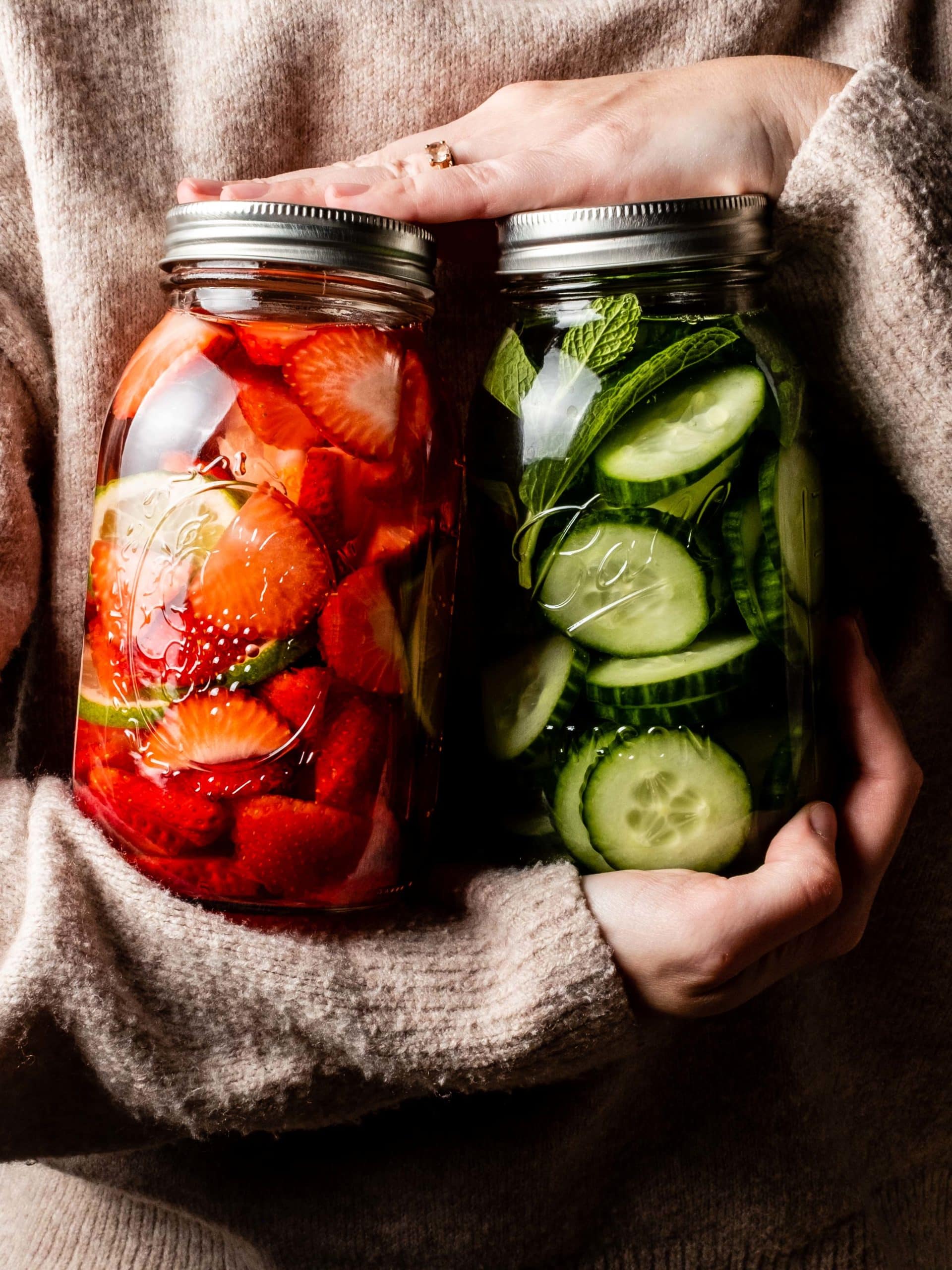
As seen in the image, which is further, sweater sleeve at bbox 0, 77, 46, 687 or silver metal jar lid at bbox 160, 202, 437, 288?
sweater sleeve at bbox 0, 77, 46, 687

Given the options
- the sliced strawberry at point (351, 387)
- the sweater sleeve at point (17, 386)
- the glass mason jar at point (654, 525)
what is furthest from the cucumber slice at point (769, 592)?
the sweater sleeve at point (17, 386)

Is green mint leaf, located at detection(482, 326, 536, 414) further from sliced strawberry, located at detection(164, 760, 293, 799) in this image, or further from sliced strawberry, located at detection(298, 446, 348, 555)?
sliced strawberry, located at detection(164, 760, 293, 799)

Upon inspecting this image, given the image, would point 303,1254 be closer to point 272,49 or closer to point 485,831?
point 485,831

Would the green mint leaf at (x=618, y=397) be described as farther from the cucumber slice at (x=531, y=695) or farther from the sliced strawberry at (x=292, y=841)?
the sliced strawberry at (x=292, y=841)

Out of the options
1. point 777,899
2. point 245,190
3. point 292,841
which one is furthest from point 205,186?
point 777,899

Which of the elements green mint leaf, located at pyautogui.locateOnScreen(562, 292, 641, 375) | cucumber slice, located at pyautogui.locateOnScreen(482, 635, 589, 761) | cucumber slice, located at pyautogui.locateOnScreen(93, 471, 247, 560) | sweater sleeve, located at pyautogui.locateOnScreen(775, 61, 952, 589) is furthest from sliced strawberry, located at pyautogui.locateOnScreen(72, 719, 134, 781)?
sweater sleeve, located at pyautogui.locateOnScreen(775, 61, 952, 589)

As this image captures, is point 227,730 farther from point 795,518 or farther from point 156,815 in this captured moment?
point 795,518
